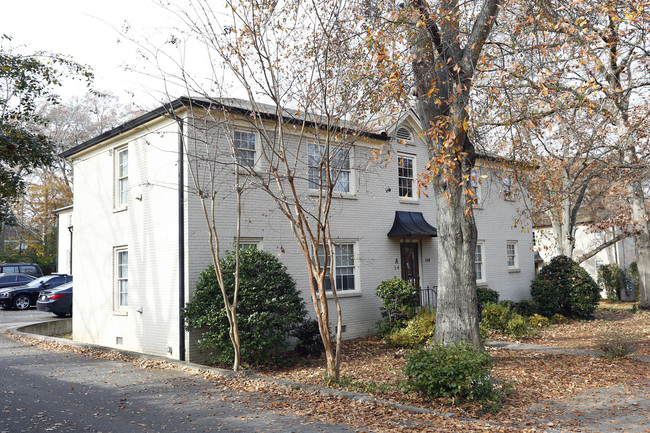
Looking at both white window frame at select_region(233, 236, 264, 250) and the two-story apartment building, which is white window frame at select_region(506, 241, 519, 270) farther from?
white window frame at select_region(233, 236, 264, 250)

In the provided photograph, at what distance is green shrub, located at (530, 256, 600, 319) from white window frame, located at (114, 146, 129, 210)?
Result: 14062mm

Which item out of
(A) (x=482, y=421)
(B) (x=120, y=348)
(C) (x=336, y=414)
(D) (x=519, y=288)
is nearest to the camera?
(A) (x=482, y=421)

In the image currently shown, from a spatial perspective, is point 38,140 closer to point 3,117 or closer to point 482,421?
point 3,117

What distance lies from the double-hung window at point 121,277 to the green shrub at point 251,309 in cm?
365

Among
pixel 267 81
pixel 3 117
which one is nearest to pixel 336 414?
pixel 267 81

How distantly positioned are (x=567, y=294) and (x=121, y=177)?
49.8 feet

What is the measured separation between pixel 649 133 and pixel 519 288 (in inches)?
302

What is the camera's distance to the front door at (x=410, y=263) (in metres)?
16.2

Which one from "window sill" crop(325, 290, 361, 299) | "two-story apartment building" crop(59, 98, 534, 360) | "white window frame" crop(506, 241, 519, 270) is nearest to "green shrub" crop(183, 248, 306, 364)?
"two-story apartment building" crop(59, 98, 534, 360)

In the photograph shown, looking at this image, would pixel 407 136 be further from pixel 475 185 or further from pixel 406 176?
pixel 475 185

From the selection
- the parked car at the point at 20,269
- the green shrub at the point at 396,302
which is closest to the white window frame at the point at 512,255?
the green shrub at the point at 396,302

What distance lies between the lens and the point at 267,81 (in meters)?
8.58

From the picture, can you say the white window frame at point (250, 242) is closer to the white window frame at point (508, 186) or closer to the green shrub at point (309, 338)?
the green shrub at point (309, 338)

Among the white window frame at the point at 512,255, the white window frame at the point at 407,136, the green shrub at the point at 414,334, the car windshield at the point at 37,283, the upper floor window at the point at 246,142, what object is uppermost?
the white window frame at the point at 407,136
